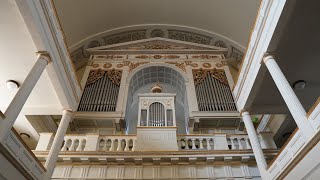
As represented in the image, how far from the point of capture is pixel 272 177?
19.6 ft

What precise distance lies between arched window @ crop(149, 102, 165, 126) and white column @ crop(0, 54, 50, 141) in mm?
3995

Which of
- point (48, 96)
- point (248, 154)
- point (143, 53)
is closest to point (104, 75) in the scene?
point (143, 53)

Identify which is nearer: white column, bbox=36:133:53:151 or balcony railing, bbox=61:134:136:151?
white column, bbox=36:133:53:151

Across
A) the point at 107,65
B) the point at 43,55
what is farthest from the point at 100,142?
the point at 107,65

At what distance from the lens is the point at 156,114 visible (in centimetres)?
916

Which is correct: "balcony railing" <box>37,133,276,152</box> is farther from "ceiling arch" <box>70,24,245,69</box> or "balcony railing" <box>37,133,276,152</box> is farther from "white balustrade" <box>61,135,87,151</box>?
"ceiling arch" <box>70,24,245,69</box>

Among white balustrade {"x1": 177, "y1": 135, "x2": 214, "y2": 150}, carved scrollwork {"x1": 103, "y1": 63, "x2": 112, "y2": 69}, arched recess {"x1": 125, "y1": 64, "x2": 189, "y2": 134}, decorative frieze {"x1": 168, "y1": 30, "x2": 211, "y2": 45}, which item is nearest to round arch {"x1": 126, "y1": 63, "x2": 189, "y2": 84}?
arched recess {"x1": 125, "y1": 64, "x2": 189, "y2": 134}

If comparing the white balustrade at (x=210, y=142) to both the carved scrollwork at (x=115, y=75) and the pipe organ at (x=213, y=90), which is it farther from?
the carved scrollwork at (x=115, y=75)

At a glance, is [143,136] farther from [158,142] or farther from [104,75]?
[104,75]

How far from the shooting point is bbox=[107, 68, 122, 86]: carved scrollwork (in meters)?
11.8

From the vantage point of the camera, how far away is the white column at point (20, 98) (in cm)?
481

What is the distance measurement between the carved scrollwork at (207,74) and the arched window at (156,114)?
291 centimetres

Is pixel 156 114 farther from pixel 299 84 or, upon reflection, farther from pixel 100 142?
pixel 299 84

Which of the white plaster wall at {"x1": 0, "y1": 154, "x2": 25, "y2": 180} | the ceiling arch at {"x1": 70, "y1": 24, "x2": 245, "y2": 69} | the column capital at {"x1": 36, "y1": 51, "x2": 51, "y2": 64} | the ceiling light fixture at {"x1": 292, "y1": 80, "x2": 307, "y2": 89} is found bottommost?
the white plaster wall at {"x1": 0, "y1": 154, "x2": 25, "y2": 180}
